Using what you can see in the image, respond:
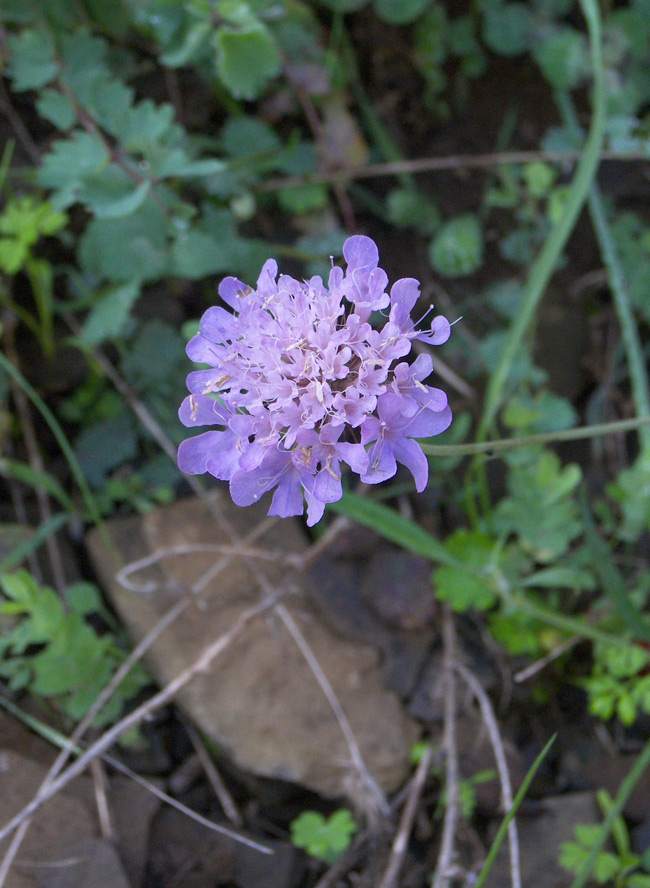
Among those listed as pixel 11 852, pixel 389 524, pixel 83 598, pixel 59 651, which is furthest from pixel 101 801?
pixel 389 524

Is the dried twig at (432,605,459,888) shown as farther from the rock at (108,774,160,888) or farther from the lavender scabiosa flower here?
the lavender scabiosa flower

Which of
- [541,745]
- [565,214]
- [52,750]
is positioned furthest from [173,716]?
[565,214]

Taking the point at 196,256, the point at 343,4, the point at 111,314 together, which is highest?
the point at 343,4

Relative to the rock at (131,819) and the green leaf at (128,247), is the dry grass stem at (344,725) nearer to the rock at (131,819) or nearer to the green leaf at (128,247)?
the rock at (131,819)

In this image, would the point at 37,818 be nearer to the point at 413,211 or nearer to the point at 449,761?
the point at 449,761

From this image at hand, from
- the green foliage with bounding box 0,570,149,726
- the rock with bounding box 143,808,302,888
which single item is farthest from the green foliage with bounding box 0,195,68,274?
the rock with bounding box 143,808,302,888

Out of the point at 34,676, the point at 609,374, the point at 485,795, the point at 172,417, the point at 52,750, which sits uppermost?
the point at 609,374

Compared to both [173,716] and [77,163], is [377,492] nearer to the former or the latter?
[173,716]
